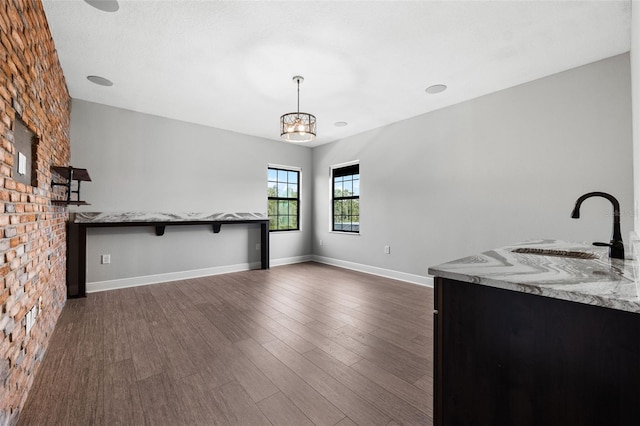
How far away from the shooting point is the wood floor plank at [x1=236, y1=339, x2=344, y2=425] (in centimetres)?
158

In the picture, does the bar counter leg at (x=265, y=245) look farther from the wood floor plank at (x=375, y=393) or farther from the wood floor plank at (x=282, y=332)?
the wood floor plank at (x=375, y=393)

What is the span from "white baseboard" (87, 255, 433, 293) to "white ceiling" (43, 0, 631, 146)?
254cm

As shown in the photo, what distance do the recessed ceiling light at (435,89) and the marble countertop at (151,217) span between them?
362cm

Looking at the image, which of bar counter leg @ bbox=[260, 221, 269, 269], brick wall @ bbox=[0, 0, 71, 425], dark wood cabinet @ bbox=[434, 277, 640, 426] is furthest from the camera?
bar counter leg @ bbox=[260, 221, 269, 269]

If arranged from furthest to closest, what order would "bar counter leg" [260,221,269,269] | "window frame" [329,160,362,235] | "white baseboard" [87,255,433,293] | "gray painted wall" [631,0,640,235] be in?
"window frame" [329,160,362,235] < "bar counter leg" [260,221,269,269] < "white baseboard" [87,255,433,293] < "gray painted wall" [631,0,640,235]

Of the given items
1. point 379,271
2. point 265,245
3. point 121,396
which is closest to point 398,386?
point 121,396

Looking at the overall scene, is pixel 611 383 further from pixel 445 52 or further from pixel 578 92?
pixel 578 92

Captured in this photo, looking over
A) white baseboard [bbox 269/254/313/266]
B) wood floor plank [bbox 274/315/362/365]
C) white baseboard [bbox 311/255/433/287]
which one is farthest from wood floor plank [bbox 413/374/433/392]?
white baseboard [bbox 269/254/313/266]

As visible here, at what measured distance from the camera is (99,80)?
333 cm

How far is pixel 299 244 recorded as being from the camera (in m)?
6.25

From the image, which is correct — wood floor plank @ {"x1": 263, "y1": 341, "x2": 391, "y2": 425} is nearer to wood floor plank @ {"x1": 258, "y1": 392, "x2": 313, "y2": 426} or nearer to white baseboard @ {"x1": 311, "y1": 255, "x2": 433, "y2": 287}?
wood floor plank @ {"x1": 258, "y1": 392, "x2": 313, "y2": 426}

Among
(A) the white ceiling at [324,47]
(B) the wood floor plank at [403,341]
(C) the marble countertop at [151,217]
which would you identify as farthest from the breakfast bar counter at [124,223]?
(B) the wood floor plank at [403,341]

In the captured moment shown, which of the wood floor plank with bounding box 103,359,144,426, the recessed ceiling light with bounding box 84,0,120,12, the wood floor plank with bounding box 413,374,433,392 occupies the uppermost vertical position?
the recessed ceiling light with bounding box 84,0,120,12

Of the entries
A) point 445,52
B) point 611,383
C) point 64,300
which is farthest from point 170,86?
point 611,383
